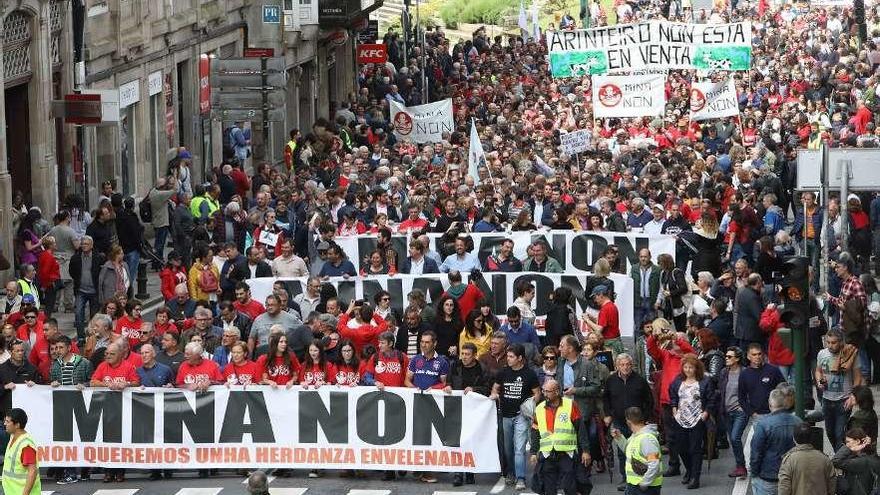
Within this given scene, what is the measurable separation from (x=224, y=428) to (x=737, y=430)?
15.4ft

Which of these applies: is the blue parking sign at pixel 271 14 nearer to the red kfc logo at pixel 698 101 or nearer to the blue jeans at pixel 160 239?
the red kfc logo at pixel 698 101

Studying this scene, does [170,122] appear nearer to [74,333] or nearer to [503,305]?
[74,333]

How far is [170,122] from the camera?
43.3 m

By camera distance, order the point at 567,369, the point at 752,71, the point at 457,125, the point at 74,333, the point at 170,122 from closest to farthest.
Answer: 1. the point at 567,369
2. the point at 74,333
3. the point at 170,122
4. the point at 457,125
5. the point at 752,71

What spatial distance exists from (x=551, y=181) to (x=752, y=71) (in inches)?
954

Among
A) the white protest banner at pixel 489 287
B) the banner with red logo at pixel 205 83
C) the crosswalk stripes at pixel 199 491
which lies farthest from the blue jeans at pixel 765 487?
the banner with red logo at pixel 205 83

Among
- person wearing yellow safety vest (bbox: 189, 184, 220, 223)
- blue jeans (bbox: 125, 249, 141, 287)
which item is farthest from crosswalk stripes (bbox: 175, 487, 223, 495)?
person wearing yellow safety vest (bbox: 189, 184, 220, 223)

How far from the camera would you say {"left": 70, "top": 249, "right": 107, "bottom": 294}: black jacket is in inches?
1121

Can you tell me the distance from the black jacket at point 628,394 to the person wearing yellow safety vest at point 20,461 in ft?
17.6

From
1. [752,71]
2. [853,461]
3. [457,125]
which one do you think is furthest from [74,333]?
[752,71]

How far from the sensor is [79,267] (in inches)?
1123

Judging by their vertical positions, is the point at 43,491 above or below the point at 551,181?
below

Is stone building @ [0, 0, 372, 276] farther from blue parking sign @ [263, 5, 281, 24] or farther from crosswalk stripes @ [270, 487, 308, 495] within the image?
crosswalk stripes @ [270, 487, 308, 495]

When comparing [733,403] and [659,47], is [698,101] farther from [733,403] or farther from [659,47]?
[733,403]
